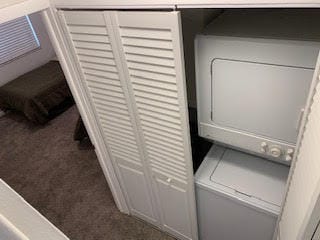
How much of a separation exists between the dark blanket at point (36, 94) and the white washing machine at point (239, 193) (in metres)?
2.30

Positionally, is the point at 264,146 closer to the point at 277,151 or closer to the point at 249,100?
the point at 277,151

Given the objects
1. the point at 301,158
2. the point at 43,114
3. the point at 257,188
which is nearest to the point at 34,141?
the point at 43,114

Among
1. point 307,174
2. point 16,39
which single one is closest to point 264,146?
point 307,174

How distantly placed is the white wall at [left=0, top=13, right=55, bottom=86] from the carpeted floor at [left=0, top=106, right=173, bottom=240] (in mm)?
694

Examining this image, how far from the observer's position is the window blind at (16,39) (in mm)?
3436

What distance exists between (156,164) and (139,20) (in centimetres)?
76

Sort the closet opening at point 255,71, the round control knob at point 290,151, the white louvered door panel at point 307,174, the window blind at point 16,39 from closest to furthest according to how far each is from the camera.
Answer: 1. the white louvered door panel at point 307,174
2. the closet opening at point 255,71
3. the round control knob at point 290,151
4. the window blind at point 16,39

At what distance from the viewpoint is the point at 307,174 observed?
0.64 m

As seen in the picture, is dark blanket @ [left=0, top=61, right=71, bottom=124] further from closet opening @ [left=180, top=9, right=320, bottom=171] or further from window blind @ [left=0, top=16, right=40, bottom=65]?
closet opening @ [left=180, top=9, right=320, bottom=171]

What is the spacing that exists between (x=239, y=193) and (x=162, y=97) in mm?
574

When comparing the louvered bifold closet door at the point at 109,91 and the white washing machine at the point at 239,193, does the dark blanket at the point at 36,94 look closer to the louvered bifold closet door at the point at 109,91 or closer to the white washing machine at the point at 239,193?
Answer: the louvered bifold closet door at the point at 109,91

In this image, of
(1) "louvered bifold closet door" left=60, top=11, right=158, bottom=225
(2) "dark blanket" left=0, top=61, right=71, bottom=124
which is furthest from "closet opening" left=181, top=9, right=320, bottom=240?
(2) "dark blanket" left=0, top=61, right=71, bottom=124

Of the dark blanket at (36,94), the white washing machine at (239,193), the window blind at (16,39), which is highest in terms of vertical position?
the window blind at (16,39)

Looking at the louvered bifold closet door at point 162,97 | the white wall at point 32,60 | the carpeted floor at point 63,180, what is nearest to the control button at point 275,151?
the louvered bifold closet door at point 162,97
